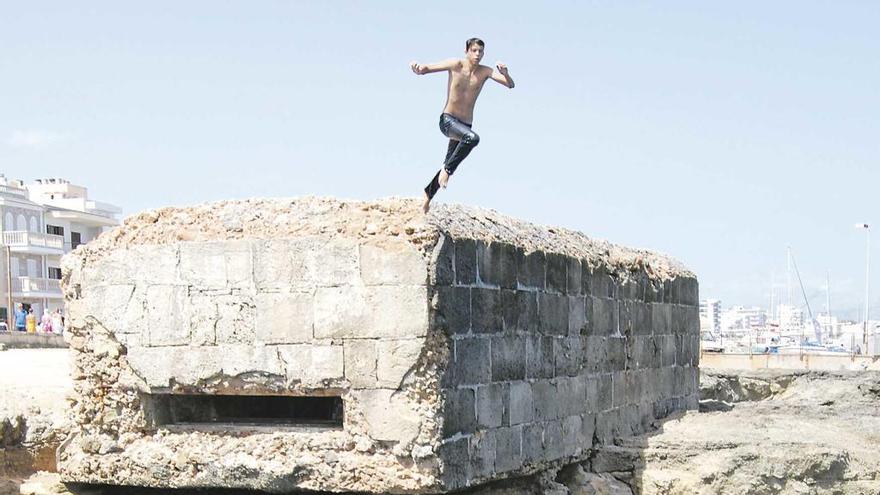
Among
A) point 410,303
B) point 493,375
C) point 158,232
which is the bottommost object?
point 493,375

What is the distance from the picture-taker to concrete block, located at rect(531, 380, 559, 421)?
8.35m

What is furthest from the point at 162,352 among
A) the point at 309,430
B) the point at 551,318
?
the point at 551,318

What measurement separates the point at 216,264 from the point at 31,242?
152ft

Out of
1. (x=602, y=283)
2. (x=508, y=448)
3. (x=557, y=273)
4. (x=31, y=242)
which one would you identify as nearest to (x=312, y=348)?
(x=508, y=448)

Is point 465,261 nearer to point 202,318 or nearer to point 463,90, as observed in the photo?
point 463,90

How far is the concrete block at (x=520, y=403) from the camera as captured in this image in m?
7.96

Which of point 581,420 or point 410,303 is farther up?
point 410,303

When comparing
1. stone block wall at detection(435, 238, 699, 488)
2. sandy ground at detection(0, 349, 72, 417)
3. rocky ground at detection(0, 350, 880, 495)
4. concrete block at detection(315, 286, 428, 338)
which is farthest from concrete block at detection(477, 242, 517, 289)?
sandy ground at detection(0, 349, 72, 417)

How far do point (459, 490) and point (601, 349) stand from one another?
2.53m

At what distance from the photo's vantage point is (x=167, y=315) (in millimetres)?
7633

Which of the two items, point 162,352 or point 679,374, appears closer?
point 162,352

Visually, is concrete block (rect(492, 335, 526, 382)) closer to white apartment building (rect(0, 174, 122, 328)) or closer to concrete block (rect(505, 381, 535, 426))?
concrete block (rect(505, 381, 535, 426))

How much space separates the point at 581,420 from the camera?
9172mm

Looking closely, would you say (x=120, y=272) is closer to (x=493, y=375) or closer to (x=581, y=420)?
(x=493, y=375)
